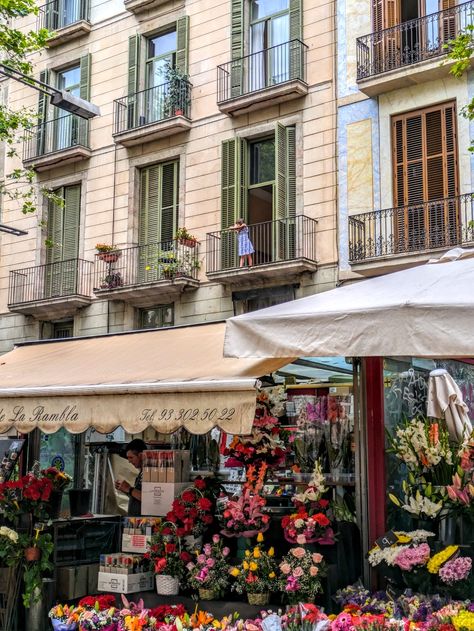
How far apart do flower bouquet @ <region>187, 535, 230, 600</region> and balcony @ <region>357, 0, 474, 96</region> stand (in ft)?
38.2

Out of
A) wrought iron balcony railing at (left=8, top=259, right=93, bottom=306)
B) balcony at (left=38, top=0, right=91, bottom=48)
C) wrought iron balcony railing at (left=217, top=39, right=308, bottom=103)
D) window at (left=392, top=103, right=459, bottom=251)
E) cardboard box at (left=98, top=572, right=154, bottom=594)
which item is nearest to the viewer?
cardboard box at (left=98, top=572, right=154, bottom=594)

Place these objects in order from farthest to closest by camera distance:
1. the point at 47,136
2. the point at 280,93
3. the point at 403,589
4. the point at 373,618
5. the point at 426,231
A: the point at 47,136 < the point at 280,93 < the point at 426,231 < the point at 403,589 < the point at 373,618

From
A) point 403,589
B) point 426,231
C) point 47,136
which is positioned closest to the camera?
point 403,589

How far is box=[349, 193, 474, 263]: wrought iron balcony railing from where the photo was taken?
14.5 m

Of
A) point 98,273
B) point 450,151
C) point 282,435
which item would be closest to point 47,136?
point 98,273

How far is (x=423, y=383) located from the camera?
20.7 ft

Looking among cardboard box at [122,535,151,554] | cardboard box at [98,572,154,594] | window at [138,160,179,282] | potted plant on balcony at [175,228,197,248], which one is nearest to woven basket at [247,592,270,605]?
cardboard box at [98,572,154,594]

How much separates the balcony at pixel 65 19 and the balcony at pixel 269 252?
7.71 metres

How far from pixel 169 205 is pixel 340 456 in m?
13.2

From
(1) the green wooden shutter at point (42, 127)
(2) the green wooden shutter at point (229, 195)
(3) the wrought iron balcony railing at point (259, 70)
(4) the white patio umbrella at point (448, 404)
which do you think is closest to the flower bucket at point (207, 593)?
(4) the white patio umbrella at point (448, 404)

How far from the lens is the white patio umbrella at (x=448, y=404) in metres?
5.89

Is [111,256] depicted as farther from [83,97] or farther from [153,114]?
[83,97]

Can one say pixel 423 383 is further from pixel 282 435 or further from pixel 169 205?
pixel 169 205

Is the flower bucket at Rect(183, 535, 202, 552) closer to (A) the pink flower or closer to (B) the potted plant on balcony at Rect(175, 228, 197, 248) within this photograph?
(A) the pink flower
